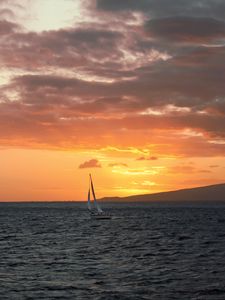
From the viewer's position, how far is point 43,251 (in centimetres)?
6938

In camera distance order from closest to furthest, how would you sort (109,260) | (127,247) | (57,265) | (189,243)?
1. (57,265)
2. (109,260)
3. (127,247)
4. (189,243)

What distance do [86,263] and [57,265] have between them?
3657 millimetres

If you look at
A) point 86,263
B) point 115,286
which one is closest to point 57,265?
point 86,263

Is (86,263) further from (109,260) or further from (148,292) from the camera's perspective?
(148,292)

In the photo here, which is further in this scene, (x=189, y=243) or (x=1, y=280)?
(x=189, y=243)

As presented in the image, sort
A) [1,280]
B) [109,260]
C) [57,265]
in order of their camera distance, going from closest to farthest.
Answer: [1,280] < [57,265] < [109,260]

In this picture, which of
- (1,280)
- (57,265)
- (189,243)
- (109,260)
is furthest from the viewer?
(189,243)

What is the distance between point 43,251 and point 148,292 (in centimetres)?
3335

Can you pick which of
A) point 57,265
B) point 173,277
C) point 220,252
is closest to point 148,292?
point 173,277

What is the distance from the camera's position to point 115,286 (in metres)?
41.1

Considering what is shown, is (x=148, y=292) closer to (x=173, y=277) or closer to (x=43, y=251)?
(x=173, y=277)

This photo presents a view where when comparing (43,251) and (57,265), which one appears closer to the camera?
(57,265)

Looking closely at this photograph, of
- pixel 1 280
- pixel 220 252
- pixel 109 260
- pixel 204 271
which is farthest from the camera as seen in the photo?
pixel 220 252

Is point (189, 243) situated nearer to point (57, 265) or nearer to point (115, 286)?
point (57, 265)
